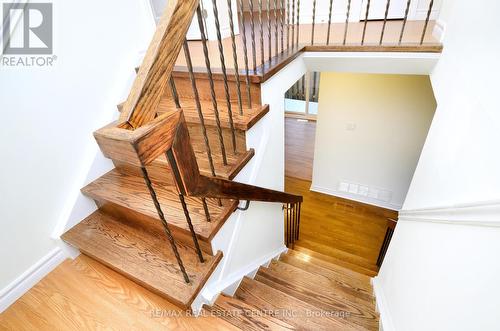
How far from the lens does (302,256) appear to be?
2957 millimetres

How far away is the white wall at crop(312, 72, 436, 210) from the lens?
315 cm

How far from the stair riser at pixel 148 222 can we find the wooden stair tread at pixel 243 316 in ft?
1.05

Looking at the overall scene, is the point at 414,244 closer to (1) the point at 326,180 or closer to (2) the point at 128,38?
(2) the point at 128,38

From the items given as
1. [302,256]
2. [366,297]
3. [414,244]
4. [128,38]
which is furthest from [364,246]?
[128,38]

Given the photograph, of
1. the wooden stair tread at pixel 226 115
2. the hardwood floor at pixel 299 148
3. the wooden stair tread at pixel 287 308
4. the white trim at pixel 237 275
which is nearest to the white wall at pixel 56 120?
the wooden stair tread at pixel 226 115

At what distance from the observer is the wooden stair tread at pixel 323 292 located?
5.80 ft

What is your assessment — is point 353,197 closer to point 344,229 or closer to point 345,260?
point 344,229

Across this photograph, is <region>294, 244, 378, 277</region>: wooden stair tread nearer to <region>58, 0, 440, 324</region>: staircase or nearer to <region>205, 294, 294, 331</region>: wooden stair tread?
→ <region>58, 0, 440, 324</region>: staircase

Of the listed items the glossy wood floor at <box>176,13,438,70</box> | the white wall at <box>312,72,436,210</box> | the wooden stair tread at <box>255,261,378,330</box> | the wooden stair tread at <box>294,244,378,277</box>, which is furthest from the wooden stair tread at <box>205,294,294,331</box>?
the white wall at <box>312,72,436,210</box>

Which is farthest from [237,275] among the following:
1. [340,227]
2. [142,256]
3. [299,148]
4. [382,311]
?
[299,148]

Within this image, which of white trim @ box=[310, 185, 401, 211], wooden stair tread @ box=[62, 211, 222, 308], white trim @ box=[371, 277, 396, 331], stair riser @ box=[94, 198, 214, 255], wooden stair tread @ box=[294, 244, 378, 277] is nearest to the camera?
wooden stair tread @ box=[62, 211, 222, 308]

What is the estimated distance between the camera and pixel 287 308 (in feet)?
5.34

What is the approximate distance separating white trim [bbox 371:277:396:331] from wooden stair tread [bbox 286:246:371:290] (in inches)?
9.7

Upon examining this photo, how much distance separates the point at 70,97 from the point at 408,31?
2748 millimetres
